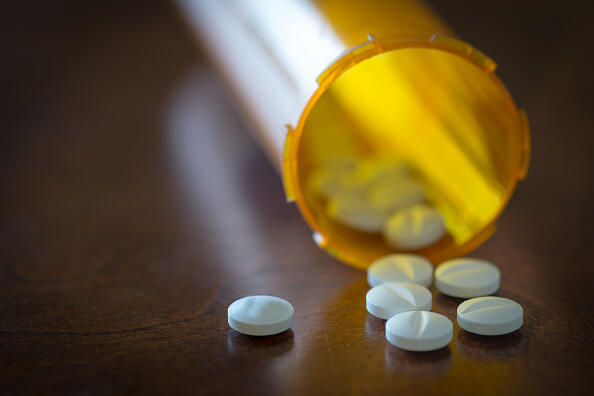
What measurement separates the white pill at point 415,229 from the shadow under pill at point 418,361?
1.00 feet

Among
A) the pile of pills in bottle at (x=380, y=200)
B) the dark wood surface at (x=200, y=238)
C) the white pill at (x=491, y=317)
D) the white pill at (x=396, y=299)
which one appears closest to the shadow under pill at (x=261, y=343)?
the dark wood surface at (x=200, y=238)

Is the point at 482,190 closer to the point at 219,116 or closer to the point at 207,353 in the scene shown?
the point at 207,353

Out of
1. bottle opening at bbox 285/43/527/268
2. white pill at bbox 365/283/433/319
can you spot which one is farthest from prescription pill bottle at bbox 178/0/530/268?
white pill at bbox 365/283/433/319

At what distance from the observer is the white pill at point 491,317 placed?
0.82 metres

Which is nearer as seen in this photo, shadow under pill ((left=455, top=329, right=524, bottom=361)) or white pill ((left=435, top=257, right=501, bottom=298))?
shadow under pill ((left=455, top=329, right=524, bottom=361))

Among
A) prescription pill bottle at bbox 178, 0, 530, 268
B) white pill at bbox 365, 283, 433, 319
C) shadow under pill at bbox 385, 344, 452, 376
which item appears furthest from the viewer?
prescription pill bottle at bbox 178, 0, 530, 268

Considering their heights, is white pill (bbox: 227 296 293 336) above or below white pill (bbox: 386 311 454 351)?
above

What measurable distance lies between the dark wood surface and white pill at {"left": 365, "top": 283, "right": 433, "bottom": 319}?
0.03m

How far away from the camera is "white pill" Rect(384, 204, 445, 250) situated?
108cm

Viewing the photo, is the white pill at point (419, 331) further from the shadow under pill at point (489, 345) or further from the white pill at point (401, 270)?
the white pill at point (401, 270)

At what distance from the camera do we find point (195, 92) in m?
2.13

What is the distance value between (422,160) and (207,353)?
0.74m

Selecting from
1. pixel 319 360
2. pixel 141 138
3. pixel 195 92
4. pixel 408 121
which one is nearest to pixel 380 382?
pixel 319 360

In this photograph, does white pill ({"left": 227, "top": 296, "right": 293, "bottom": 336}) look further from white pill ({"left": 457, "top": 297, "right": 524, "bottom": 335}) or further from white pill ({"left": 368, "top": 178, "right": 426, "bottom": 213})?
white pill ({"left": 368, "top": 178, "right": 426, "bottom": 213})
